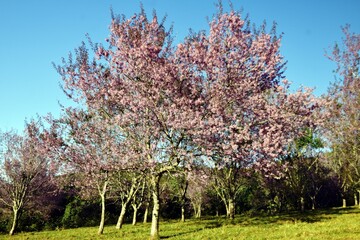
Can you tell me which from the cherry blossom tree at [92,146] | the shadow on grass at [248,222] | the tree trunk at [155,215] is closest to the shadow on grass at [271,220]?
the shadow on grass at [248,222]

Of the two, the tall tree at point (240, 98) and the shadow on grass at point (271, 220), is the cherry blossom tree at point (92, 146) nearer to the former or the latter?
the tall tree at point (240, 98)

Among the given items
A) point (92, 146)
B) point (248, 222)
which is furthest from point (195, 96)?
point (248, 222)

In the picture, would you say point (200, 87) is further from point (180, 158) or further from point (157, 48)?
point (180, 158)

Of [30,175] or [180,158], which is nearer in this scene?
[180,158]

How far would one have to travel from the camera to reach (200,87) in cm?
1869

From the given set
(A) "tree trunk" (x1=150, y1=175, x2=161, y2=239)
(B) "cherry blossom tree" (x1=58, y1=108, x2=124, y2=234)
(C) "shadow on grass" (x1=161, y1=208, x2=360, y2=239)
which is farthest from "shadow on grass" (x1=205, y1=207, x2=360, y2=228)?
(B) "cherry blossom tree" (x1=58, y1=108, x2=124, y2=234)

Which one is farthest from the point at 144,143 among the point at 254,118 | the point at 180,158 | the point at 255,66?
the point at 255,66

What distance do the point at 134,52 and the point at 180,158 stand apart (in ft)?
22.2

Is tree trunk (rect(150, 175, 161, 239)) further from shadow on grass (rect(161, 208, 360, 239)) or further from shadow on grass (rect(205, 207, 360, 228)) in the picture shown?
shadow on grass (rect(205, 207, 360, 228))

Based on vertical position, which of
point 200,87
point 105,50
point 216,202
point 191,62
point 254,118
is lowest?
point 216,202

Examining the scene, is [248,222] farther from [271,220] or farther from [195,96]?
[195,96]

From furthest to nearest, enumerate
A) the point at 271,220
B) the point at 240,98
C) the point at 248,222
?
the point at 271,220
the point at 248,222
the point at 240,98

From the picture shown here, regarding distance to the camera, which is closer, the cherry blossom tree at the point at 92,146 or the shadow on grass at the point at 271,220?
the cherry blossom tree at the point at 92,146

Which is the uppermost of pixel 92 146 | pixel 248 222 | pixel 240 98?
pixel 240 98
